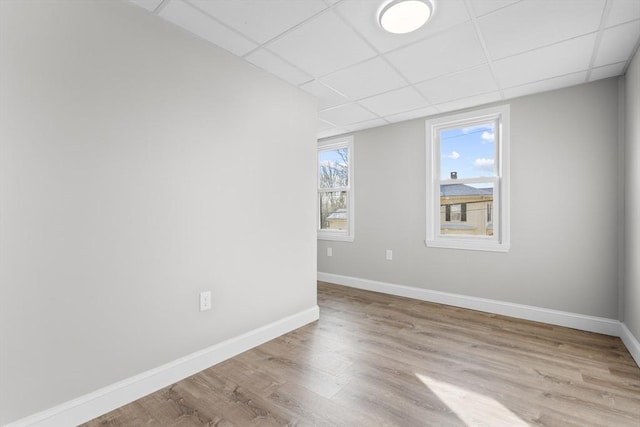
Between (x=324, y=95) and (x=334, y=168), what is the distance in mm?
1834

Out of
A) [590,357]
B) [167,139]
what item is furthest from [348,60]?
[590,357]

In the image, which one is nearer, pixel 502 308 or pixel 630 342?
pixel 630 342

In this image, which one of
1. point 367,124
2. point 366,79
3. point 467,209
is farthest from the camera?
point 367,124

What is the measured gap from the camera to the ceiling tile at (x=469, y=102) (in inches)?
125

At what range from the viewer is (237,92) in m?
2.41

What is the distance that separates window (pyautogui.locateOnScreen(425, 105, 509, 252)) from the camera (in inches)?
132

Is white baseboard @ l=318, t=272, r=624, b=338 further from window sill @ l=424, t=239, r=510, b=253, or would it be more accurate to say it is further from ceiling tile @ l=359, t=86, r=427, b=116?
ceiling tile @ l=359, t=86, r=427, b=116

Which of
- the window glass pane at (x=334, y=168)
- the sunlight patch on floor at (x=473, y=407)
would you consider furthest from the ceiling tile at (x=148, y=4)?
the window glass pane at (x=334, y=168)

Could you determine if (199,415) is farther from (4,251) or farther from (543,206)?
(543,206)

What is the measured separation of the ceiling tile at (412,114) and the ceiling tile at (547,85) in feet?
2.51

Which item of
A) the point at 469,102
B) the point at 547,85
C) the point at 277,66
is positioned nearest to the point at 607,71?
the point at 547,85

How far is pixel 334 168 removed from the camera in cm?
491

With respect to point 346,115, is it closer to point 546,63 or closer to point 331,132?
point 331,132

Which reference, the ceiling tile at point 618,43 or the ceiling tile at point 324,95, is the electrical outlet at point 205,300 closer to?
the ceiling tile at point 324,95
